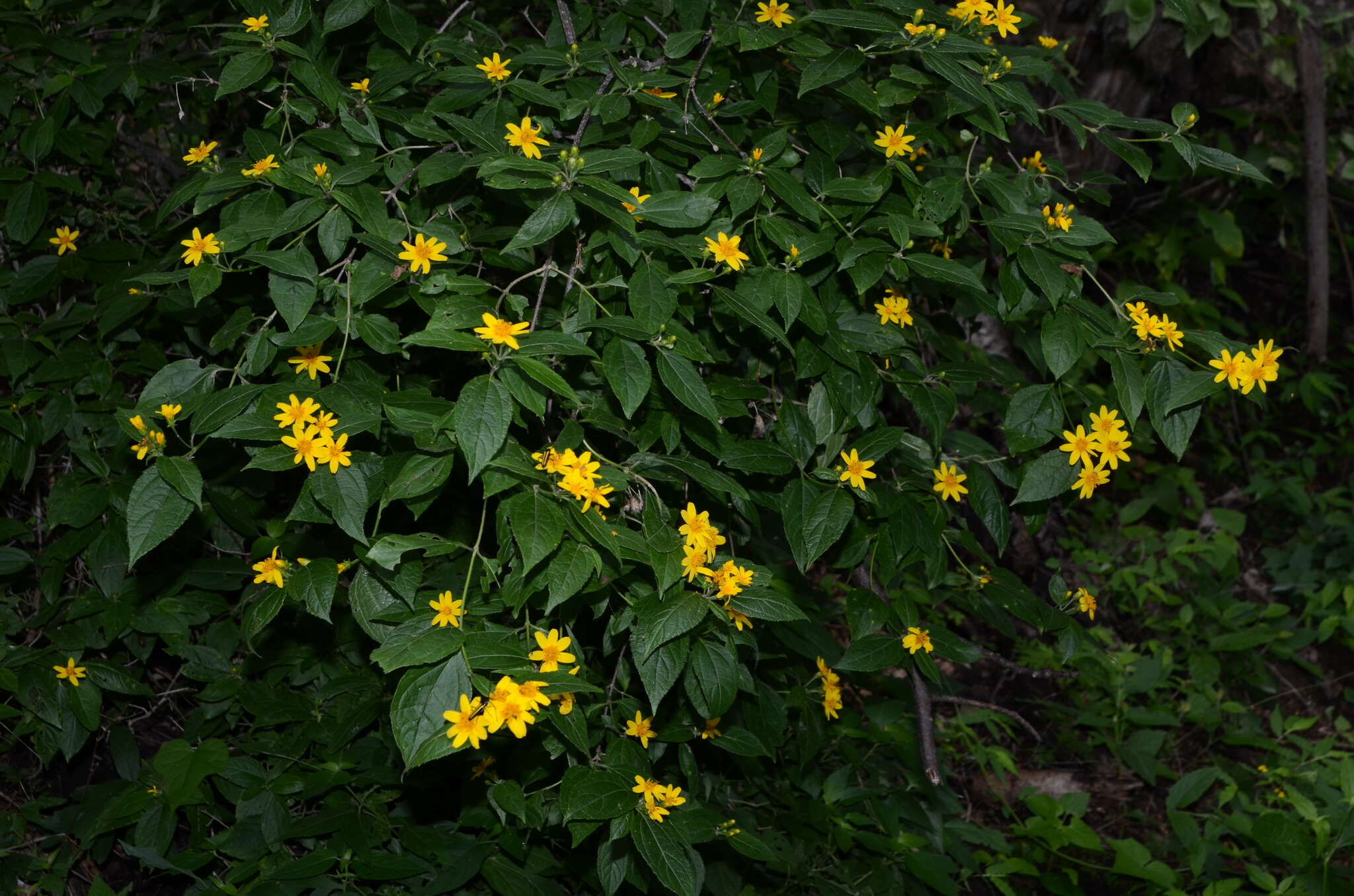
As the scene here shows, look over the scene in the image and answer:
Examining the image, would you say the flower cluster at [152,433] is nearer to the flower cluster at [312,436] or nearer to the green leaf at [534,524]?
the flower cluster at [312,436]

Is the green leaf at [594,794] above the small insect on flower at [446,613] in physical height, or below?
below

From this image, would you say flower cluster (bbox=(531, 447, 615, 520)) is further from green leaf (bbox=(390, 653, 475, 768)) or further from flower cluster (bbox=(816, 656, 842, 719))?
flower cluster (bbox=(816, 656, 842, 719))

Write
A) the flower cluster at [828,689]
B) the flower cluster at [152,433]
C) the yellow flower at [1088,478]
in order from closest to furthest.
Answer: the flower cluster at [152,433]
the yellow flower at [1088,478]
the flower cluster at [828,689]

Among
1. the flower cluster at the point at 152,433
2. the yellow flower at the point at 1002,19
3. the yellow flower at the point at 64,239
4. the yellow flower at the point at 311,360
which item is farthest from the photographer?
the yellow flower at the point at 64,239

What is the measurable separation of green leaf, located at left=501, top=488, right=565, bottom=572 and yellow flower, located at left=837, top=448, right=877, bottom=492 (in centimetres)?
55

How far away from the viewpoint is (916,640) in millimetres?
1939

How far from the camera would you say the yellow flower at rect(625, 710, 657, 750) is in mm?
1718

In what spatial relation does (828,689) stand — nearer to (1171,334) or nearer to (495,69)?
(1171,334)

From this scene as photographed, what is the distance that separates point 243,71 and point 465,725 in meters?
0.99

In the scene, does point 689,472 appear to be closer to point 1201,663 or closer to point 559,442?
point 559,442

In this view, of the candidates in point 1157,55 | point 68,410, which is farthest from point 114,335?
point 1157,55

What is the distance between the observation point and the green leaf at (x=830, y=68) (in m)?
1.59

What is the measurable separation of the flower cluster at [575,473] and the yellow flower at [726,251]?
0.36 meters

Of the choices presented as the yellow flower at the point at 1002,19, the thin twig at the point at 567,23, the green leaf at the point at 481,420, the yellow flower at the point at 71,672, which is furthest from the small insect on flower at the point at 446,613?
the yellow flower at the point at 1002,19
